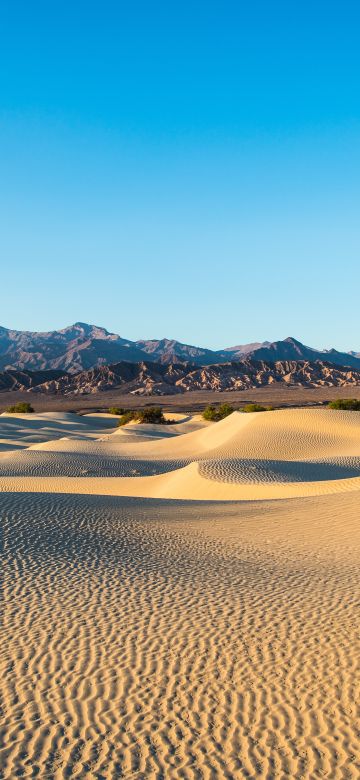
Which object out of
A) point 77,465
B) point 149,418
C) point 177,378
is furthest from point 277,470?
point 177,378

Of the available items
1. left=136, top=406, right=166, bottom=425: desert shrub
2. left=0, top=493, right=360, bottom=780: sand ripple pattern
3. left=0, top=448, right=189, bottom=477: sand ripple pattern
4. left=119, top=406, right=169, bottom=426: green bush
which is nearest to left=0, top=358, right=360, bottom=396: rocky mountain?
left=119, top=406, right=169, bottom=426: green bush

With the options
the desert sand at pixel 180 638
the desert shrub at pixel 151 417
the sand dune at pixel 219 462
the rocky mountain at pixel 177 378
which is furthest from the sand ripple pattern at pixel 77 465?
the rocky mountain at pixel 177 378

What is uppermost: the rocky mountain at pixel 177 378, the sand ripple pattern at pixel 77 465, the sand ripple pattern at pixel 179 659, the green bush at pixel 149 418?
the rocky mountain at pixel 177 378

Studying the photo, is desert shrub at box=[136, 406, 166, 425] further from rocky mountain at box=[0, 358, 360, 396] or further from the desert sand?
rocky mountain at box=[0, 358, 360, 396]

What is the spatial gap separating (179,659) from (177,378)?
13883 centimetres

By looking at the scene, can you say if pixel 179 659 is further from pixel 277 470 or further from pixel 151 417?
pixel 151 417

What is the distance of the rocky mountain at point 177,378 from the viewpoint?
138m

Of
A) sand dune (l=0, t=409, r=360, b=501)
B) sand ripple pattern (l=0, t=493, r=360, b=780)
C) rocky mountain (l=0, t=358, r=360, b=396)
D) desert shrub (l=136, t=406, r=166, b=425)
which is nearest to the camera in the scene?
sand ripple pattern (l=0, t=493, r=360, b=780)

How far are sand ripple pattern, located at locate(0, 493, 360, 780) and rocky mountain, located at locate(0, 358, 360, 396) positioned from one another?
4716 inches

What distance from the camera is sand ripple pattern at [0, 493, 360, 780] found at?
17.6ft

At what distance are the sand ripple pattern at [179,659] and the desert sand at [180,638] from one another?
0.02 meters

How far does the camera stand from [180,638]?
7.76 meters

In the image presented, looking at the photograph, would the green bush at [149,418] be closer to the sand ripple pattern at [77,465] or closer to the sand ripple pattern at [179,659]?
the sand ripple pattern at [77,465]

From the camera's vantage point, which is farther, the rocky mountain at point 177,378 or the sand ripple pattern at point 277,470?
the rocky mountain at point 177,378
